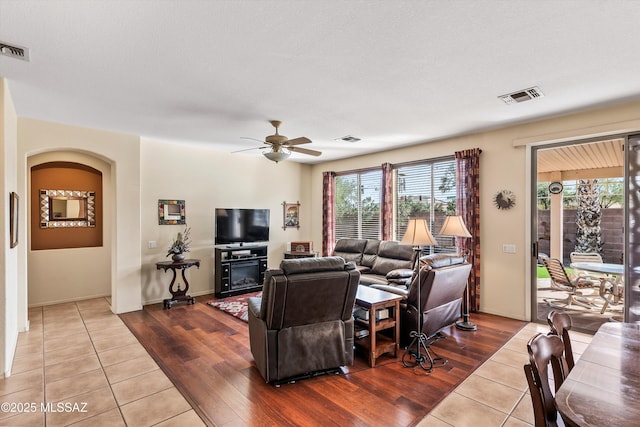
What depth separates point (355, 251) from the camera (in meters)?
6.32

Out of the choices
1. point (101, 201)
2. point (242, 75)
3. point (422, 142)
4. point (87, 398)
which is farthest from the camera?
point (101, 201)

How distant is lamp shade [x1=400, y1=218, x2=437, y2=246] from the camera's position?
126 inches

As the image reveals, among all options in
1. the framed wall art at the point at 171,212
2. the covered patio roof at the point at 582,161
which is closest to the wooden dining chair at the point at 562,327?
the covered patio roof at the point at 582,161

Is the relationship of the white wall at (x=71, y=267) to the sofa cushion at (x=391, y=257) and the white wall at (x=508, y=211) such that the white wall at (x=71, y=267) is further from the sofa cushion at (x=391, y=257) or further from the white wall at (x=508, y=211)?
the white wall at (x=508, y=211)

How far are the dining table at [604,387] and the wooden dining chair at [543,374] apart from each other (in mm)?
64

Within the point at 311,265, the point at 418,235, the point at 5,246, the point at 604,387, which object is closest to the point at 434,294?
the point at 418,235

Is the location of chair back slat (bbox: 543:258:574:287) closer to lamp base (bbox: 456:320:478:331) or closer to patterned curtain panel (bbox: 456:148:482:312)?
patterned curtain panel (bbox: 456:148:482:312)

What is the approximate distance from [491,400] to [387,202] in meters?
3.92

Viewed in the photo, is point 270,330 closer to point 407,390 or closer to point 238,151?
point 407,390

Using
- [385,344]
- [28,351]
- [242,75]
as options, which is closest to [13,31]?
[242,75]

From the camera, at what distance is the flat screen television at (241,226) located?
19.5 ft

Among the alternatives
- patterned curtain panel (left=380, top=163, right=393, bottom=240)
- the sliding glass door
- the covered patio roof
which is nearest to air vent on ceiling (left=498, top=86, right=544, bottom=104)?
the covered patio roof

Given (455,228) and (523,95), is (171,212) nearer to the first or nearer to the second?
(455,228)

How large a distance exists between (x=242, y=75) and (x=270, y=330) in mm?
2323
